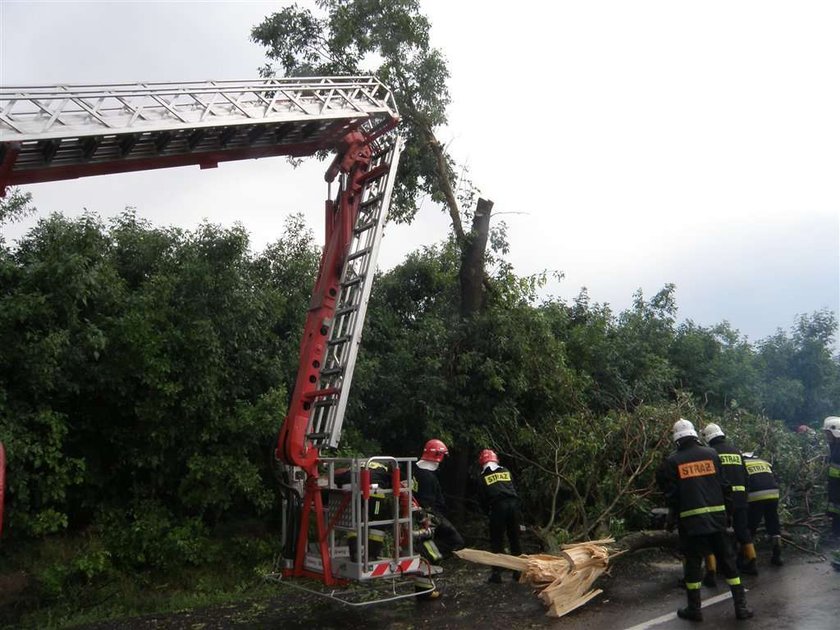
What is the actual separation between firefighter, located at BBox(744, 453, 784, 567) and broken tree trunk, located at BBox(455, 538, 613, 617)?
2.42m

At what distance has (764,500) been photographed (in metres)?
8.64

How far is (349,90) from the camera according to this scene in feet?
24.7

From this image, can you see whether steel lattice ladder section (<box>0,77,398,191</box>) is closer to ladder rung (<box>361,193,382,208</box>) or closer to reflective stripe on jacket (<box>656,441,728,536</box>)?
ladder rung (<box>361,193,382,208</box>)

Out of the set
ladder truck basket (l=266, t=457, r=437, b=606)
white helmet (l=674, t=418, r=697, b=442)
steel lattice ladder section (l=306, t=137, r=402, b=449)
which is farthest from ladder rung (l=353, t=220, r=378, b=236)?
white helmet (l=674, t=418, r=697, b=442)

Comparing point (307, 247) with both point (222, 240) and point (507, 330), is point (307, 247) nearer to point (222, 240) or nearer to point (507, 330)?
point (222, 240)

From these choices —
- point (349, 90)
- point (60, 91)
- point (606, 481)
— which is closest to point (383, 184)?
point (349, 90)

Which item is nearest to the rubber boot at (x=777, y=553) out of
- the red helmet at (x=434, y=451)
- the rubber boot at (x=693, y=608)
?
the rubber boot at (x=693, y=608)

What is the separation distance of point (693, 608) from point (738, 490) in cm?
189

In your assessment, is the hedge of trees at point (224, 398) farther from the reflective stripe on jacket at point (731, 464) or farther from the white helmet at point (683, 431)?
the white helmet at point (683, 431)

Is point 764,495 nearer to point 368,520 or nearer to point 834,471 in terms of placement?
point 834,471

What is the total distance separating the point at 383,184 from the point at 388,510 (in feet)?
10.9

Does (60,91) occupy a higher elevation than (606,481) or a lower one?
higher

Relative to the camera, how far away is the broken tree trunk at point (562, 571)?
6.71 meters

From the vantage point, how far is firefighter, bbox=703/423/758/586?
25.9 feet
